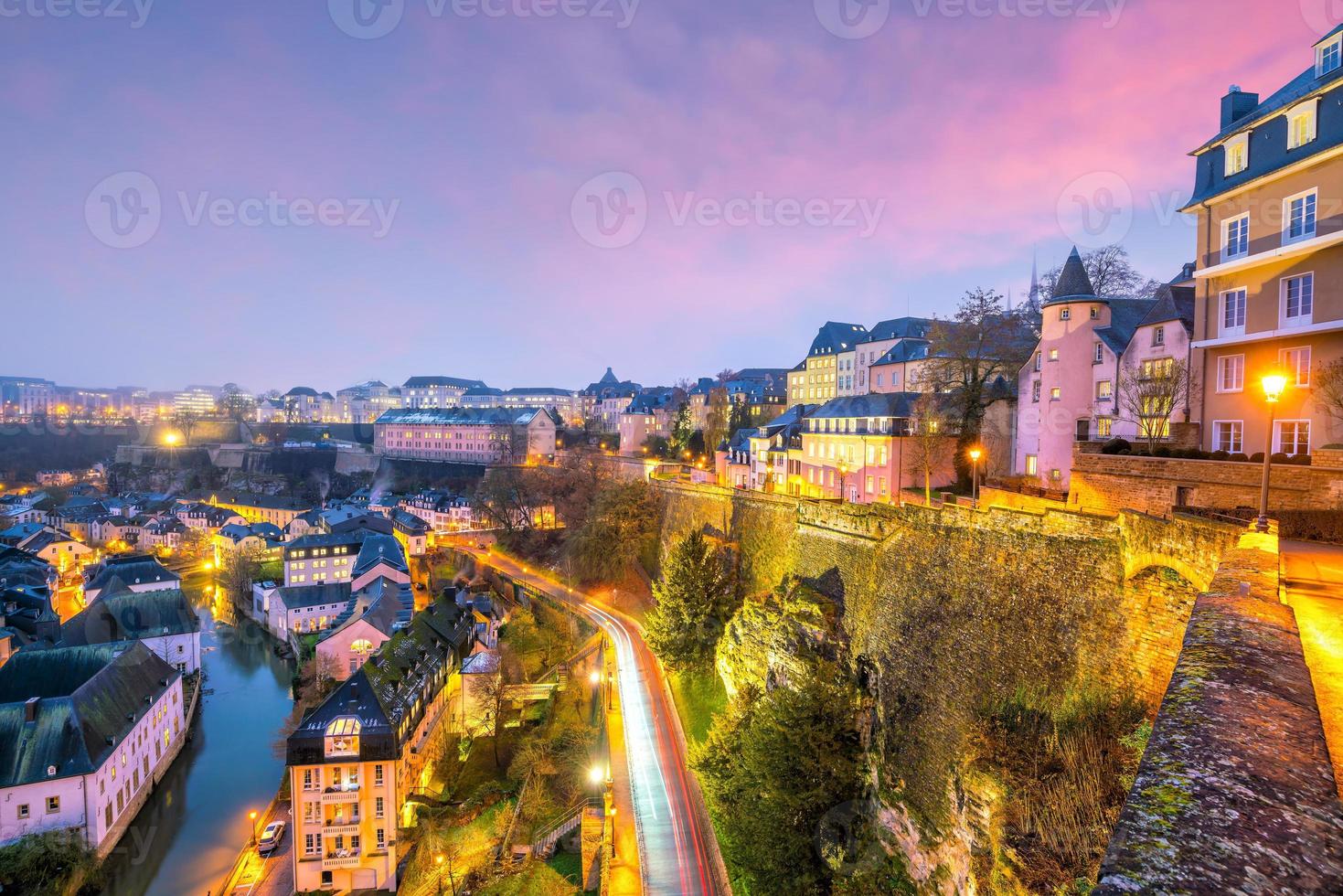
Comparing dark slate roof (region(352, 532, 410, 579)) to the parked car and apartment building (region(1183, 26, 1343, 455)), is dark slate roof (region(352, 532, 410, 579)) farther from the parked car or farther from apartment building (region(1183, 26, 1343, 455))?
apartment building (region(1183, 26, 1343, 455))

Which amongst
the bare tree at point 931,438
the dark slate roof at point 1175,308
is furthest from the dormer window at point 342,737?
the dark slate roof at point 1175,308

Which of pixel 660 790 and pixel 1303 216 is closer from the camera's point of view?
pixel 1303 216

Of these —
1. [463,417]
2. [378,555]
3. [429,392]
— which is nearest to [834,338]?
[378,555]

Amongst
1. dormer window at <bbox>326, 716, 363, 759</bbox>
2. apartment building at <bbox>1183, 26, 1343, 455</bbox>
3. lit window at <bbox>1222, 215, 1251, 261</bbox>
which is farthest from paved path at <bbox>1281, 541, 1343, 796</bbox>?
dormer window at <bbox>326, 716, 363, 759</bbox>

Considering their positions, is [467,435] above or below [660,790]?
above

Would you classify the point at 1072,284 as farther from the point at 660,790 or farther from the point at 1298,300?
the point at 660,790

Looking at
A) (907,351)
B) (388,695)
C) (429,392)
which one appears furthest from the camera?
(429,392)
